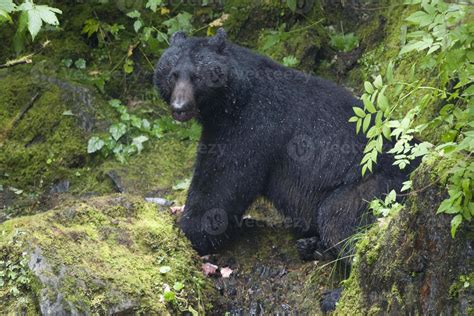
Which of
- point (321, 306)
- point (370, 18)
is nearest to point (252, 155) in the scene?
point (321, 306)

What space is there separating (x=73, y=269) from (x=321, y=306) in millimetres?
2377

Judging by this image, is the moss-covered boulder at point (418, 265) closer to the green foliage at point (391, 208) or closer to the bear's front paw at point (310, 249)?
the green foliage at point (391, 208)

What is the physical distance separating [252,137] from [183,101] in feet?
2.68

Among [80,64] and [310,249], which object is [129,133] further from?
[310,249]

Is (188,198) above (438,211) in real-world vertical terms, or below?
below

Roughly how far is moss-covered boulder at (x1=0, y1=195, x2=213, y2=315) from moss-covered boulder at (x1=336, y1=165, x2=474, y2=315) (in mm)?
1730

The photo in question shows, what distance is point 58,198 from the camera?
10.8 m

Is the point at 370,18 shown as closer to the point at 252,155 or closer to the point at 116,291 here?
the point at 252,155

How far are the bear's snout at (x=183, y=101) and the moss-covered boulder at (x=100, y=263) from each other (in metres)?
1.21

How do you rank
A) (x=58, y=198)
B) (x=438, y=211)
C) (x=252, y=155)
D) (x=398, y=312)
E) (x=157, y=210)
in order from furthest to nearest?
(x=58, y=198), (x=252, y=155), (x=157, y=210), (x=398, y=312), (x=438, y=211)

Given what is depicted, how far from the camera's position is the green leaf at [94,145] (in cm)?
1135

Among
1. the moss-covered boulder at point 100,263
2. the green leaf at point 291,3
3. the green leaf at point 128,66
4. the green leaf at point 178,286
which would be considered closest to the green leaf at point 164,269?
the moss-covered boulder at point 100,263

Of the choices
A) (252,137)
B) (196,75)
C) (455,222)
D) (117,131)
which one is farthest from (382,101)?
(117,131)

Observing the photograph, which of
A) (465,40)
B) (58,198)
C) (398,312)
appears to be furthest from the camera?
(58,198)
